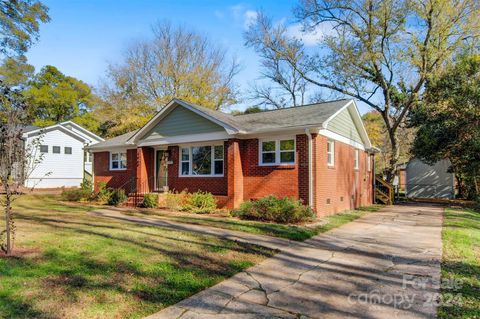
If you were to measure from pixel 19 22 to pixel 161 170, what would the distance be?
1360 cm

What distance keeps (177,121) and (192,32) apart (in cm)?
2225

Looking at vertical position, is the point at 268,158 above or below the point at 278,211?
above

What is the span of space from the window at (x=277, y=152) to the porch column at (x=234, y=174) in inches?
40.3

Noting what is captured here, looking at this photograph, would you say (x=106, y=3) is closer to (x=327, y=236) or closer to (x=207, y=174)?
(x=207, y=174)

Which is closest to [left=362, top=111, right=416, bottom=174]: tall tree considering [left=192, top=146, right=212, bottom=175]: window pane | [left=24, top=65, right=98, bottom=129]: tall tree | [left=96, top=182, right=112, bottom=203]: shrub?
[left=192, top=146, right=212, bottom=175]: window pane

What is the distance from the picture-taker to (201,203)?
44.3ft

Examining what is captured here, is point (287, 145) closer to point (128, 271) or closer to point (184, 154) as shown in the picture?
point (184, 154)

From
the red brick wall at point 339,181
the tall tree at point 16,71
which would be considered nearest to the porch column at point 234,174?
the red brick wall at point 339,181

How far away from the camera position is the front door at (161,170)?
16.6 meters

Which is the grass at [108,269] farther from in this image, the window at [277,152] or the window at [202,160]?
the window at [202,160]

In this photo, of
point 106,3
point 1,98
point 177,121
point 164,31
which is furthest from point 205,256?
point 164,31

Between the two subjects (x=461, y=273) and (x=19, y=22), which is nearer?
(x=461, y=273)

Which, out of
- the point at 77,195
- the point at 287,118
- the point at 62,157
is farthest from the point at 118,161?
the point at 62,157

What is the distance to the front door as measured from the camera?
54.3ft
